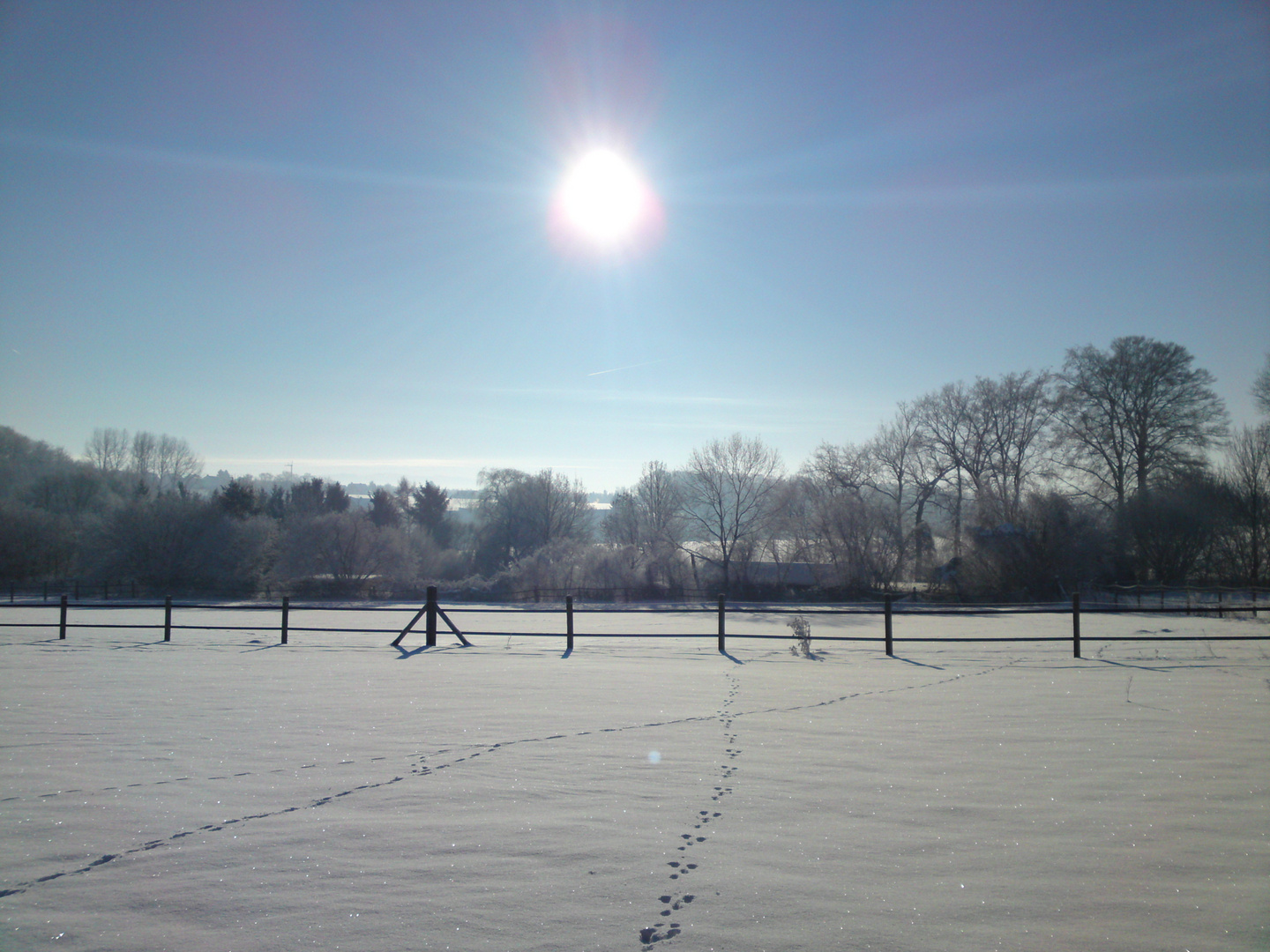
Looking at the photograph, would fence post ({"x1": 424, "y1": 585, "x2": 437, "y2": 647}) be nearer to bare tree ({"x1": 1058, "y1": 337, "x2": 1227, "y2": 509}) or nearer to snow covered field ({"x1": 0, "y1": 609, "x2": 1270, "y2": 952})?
snow covered field ({"x1": 0, "y1": 609, "x2": 1270, "y2": 952})

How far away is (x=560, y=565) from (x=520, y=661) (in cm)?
3707

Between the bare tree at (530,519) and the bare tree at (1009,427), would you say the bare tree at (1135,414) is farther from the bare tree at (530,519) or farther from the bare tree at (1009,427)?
the bare tree at (530,519)

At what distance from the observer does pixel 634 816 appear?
4484mm

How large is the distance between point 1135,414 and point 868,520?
594 inches

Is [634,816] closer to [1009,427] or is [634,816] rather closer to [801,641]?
[801,641]

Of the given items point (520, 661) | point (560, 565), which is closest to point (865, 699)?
point (520, 661)

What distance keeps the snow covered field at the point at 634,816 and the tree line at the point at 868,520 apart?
106ft

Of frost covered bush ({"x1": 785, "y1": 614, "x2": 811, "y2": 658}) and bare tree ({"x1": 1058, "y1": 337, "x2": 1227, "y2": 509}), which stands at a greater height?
bare tree ({"x1": 1058, "y1": 337, "x2": 1227, "y2": 509})

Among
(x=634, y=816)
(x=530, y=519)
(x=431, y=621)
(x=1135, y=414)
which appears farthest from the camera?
(x=530, y=519)

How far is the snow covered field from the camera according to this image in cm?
323

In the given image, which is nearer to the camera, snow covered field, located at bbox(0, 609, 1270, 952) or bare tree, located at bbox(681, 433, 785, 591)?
snow covered field, located at bbox(0, 609, 1270, 952)

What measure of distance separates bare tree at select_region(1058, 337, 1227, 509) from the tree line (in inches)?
3.7

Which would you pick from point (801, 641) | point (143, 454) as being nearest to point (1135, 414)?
point (801, 641)

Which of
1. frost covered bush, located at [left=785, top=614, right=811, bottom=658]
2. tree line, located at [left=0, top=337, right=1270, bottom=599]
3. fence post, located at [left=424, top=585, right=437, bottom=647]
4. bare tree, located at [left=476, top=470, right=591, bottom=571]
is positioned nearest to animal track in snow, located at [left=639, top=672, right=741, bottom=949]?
frost covered bush, located at [left=785, top=614, right=811, bottom=658]
